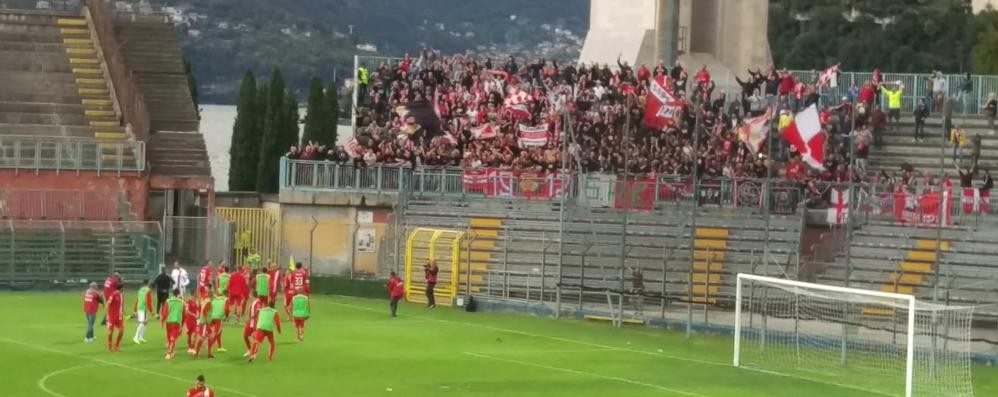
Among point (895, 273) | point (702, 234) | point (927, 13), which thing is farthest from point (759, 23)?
point (927, 13)

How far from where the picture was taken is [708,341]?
48656mm

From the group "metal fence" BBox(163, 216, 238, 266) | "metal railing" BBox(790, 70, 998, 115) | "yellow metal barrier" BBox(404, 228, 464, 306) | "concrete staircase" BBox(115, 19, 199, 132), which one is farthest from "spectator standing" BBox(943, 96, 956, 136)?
"concrete staircase" BBox(115, 19, 199, 132)

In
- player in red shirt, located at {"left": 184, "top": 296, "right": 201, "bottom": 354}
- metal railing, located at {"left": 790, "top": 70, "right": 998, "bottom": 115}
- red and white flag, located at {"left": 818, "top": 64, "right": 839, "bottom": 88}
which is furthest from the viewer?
metal railing, located at {"left": 790, "top": 70, "right": 998, "bottom": 115}

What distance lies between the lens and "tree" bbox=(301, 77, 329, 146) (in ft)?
246

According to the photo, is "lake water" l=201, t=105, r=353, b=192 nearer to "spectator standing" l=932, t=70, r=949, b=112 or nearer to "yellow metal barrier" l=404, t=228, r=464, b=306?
"spectator standing" l=932, t=70, r=949, b=112

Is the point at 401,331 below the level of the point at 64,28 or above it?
below

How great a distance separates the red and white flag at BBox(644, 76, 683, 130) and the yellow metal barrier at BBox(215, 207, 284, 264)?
1070 centimetres

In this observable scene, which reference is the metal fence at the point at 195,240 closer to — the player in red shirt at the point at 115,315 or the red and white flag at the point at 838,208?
the red and white flag at the point at 838,208

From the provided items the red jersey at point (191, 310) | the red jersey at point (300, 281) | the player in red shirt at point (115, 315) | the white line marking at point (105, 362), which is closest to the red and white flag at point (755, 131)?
the red jersey at point (300, 281)

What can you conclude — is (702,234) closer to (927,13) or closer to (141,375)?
(141,375)

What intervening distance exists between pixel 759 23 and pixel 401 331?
26.2m

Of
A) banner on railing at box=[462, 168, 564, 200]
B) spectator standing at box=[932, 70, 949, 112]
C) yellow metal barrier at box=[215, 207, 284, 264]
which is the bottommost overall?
yellow metal barrier at box=[215, 207, 284, 264]

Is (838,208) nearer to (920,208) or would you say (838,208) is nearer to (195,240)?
(920,208)

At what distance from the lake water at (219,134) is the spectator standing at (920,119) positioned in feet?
157
